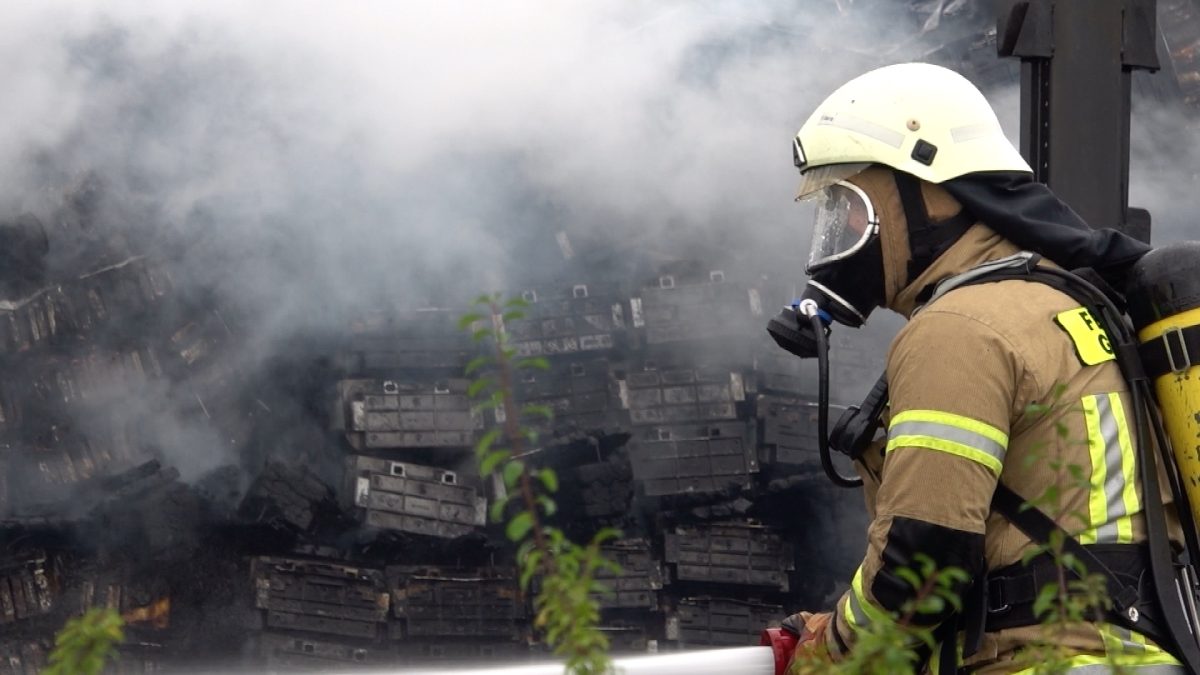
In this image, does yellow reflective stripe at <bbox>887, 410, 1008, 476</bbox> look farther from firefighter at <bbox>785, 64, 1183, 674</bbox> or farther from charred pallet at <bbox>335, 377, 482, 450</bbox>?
charred pallet at <bbox>335, 377, 482, 450</bbox>

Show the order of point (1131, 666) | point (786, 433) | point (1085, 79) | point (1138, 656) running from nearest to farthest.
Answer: point (1131, 666) < point (1138, 656) < point (1085, 79) < point (786, 433)

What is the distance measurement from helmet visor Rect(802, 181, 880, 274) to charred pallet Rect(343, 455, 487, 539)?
533cm

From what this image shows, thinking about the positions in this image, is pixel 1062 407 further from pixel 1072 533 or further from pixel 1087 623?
pixel 1087 623

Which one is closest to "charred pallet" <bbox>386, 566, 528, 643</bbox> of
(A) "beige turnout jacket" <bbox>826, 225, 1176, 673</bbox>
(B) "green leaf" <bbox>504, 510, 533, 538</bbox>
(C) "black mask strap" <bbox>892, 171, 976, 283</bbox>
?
(C) "black mask strap" <bbox>892, 171, 976, 283</bbox>

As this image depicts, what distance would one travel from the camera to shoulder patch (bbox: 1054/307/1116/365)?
231cm

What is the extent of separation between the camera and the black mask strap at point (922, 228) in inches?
101

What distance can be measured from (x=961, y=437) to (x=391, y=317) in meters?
6.38

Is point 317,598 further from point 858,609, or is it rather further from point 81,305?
point 858,609

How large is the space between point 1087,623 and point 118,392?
6717mm

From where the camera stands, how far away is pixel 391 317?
8.34m

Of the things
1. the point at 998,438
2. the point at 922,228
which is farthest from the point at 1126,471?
the point at 922,228

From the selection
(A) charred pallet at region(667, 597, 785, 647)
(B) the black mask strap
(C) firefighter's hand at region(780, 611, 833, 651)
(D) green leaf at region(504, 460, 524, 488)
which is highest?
(B) the black mask strap

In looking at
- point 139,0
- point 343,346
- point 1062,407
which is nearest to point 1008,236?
point 1062,407

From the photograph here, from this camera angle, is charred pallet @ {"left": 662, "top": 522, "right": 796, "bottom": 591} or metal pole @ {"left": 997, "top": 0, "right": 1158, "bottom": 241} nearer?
metal pole @ {"left": 997, "top": 0, "right": 1158, "bottom": 241}
